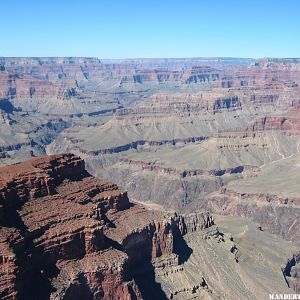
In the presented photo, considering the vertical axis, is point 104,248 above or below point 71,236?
below

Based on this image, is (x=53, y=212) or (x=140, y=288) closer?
(x=53, y=212)

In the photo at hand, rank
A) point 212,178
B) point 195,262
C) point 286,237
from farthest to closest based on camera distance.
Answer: point 212,178
point 286,237
point 195,262

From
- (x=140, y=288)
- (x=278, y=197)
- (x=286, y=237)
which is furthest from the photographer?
(x=278, y=197)

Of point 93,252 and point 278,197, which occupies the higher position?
point 93,252

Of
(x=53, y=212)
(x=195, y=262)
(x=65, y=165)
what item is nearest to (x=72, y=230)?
(x=53, y=212)

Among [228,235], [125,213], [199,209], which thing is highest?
[125,213]

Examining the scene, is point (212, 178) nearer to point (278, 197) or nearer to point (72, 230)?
point (278, 197)

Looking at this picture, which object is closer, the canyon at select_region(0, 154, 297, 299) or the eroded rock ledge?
the eroded rock ledge

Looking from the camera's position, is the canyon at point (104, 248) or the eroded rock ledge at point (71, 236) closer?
the eroded rock ledge at point (71, 236)
